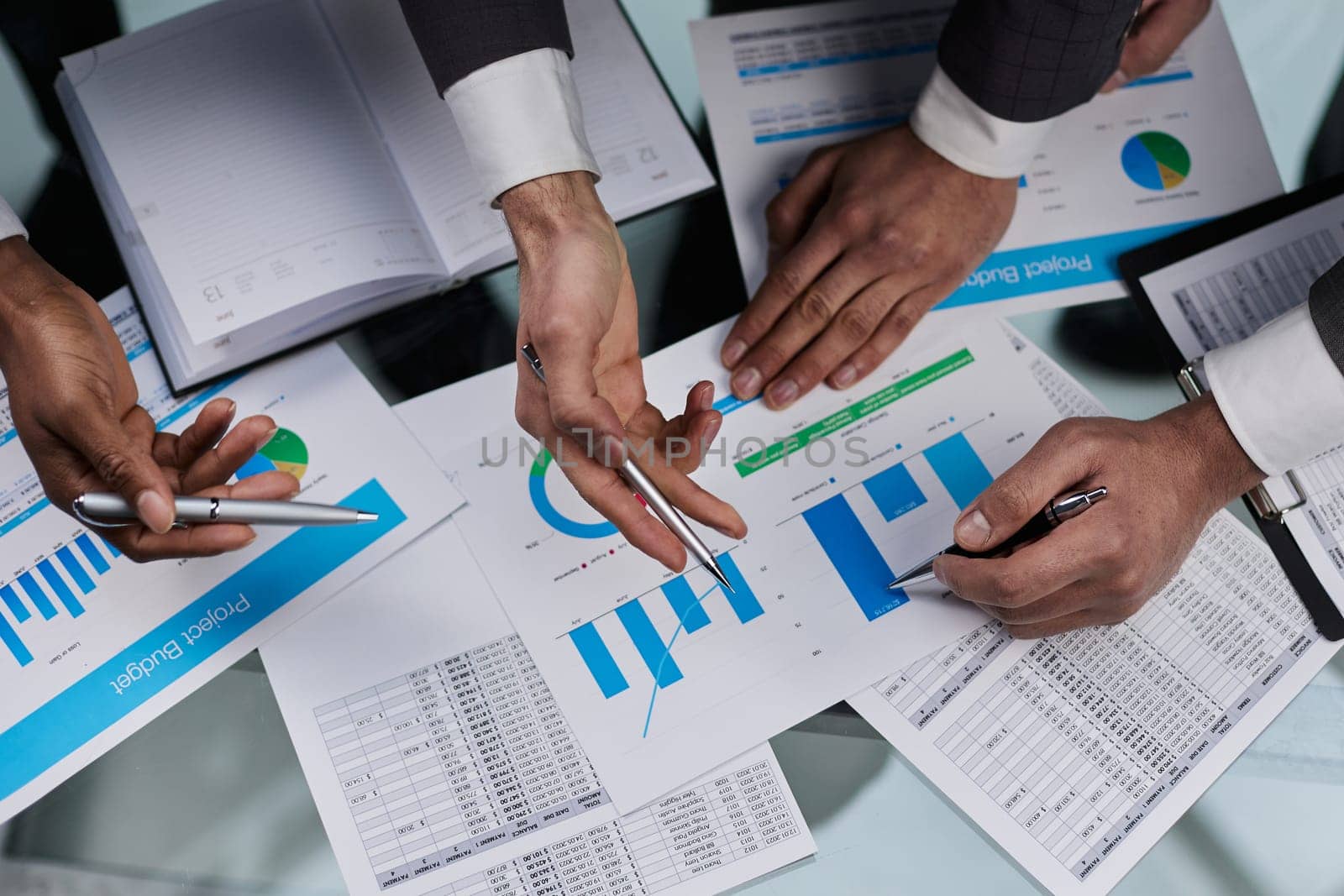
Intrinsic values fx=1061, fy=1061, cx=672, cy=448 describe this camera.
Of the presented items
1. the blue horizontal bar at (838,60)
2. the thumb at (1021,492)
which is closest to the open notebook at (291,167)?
the blue horizontal bar at (838,60)

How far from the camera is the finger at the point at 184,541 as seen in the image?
83 cm

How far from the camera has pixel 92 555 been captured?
37.2 inches

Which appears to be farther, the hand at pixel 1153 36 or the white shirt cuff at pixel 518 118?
the hand at pixel 1153 36

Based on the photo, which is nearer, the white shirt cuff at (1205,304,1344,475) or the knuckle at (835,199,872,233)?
the white shirt cuff at (1205,304,1344,475)

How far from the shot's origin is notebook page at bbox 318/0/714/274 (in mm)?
1038

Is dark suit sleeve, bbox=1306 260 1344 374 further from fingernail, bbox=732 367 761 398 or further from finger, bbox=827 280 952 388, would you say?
fingernail, bbox=732 367 761 398

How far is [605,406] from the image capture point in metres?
0.77

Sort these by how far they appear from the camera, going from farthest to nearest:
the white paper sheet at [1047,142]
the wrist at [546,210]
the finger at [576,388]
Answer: the white paper sheet at [1047,142] → the wrist at [546,210] → the finger at [576,388]

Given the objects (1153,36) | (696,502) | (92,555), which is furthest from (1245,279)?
(92,555)

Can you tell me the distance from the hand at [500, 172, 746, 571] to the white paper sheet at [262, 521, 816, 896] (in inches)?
7.2

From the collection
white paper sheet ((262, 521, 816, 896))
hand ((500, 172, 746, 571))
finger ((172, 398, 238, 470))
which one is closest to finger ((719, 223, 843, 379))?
hand ((500, 172, 746, 571))

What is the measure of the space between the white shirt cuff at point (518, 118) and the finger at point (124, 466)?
1.13 feet

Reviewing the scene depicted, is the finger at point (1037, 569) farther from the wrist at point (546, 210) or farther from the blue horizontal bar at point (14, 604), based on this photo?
the blue horizontal bar at point (14, 604)

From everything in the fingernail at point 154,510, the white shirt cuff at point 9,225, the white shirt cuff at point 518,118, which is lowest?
the fingernail at point 154,510
